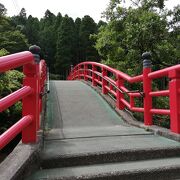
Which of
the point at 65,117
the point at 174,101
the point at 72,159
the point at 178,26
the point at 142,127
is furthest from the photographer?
the point at 178,26

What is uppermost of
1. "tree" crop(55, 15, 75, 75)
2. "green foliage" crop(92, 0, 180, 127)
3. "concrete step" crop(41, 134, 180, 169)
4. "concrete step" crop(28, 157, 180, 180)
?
"tree" crop(55, 15, 75, 75)

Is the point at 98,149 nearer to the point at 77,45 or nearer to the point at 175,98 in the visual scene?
the point at 175,98

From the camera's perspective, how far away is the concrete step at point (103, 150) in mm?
3564

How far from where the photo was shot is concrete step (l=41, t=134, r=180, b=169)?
3564mm

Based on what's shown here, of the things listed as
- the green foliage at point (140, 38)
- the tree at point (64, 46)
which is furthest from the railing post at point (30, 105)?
the tree at point (64, 46)

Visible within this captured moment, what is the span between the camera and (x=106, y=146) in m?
4.03

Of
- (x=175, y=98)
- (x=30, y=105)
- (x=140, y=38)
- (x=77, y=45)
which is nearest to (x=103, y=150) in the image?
(x=30, y=105)

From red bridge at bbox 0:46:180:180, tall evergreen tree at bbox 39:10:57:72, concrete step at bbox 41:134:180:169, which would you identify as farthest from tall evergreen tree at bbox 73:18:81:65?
concrete step at bbox 41:134:180:169

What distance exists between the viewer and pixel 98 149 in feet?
12.6

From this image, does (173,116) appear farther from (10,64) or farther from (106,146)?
(10,64)

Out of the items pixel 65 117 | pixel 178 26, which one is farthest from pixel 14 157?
pixel 178 26

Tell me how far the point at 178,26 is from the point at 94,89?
471 centimetres

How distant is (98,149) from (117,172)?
25.6 inches

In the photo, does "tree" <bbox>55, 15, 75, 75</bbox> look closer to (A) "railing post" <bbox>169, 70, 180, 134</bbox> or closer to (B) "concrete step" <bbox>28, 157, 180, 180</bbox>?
(A) "railing post" <bbox>169, 70, 180, 134</bbox>
